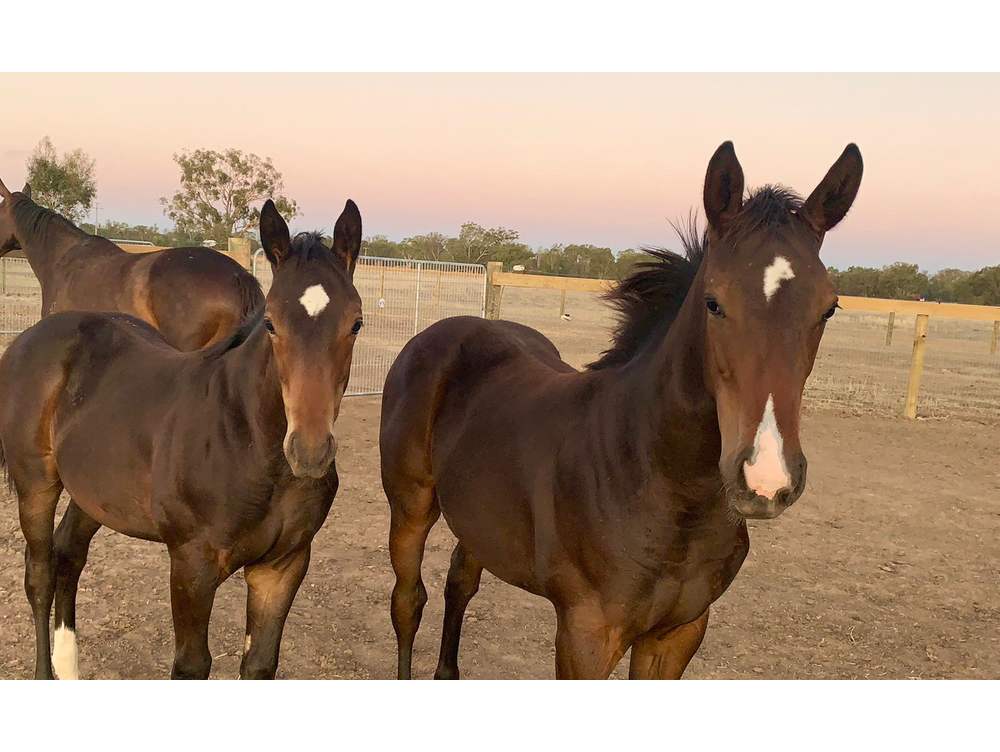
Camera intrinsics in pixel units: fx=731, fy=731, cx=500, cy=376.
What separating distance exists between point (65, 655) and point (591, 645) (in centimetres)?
257

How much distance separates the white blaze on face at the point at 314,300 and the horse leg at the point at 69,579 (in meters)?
1.94

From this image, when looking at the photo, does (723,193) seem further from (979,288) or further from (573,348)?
(979,288)

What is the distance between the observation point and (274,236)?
2.49m

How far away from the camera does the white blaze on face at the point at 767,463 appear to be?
1529 mm

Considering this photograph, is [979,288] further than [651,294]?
Yes

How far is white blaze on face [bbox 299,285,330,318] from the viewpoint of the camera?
7.57 ft

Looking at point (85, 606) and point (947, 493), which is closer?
point (85, 606)

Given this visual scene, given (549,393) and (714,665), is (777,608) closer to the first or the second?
(714,665)

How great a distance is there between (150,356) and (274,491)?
3.52 ft

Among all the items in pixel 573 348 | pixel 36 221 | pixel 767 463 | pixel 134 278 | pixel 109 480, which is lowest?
pixel 573 348

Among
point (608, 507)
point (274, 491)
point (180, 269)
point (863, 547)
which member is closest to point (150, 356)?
point (274, 491)

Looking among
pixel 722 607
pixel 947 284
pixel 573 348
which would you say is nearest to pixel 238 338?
pixel 722 607

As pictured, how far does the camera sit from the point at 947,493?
23.0ft

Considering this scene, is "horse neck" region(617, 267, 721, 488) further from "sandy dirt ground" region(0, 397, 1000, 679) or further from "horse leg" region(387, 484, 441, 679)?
"sandy dirt ground" region(0, 397, 1000, 679)
